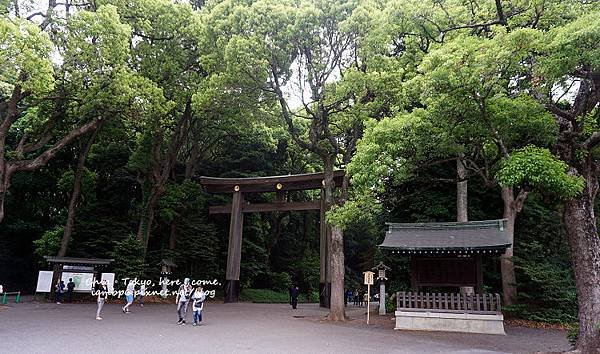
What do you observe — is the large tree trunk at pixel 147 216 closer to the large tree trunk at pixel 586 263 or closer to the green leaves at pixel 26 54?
the green leaves at pixel 26 54

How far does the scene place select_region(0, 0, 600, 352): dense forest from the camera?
8711 mm

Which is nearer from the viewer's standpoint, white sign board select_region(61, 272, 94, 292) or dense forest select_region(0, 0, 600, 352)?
dense forest select_region(0, 0, 600, 352)

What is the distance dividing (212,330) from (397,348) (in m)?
4.82

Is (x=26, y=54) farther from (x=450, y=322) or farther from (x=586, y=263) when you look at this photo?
(x=586, y=263)

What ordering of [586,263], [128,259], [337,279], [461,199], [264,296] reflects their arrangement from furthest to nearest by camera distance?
1. [264,296]
2. [128,259]
3. [461,199]
4. [337,279]
5. [586,263]

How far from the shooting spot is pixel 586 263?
26.9ft

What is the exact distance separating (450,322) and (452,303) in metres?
0.59

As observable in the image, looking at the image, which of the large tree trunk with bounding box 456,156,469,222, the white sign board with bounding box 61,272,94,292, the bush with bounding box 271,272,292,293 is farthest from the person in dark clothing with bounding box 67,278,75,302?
the large tree trunk with bounding box 456,156,469,222

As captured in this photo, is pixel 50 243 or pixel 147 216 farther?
pixel 147 216

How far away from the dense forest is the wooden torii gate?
1.87 metres

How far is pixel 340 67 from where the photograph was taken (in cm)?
1556

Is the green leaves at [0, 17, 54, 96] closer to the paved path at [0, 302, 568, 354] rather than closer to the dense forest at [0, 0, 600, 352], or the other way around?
the dense forest at [0, 0, 600, 352]

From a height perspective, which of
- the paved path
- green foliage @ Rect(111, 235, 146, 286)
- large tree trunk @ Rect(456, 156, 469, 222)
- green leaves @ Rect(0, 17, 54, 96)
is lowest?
the paved path

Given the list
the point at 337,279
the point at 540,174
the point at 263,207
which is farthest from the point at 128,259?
the point at 540,174
